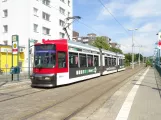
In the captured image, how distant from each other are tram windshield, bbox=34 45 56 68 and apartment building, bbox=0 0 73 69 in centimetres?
2284

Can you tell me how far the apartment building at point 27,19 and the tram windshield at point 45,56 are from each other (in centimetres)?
2284

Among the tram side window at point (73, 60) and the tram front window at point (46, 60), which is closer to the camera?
the tram front window at point (46, 60)

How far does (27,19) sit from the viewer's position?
126 ft

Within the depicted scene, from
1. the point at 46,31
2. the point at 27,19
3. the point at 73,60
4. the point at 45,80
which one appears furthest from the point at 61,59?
the point at 46,31

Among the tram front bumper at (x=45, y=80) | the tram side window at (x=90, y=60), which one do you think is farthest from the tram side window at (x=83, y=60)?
the tram front bumper at (x=45, y=80)

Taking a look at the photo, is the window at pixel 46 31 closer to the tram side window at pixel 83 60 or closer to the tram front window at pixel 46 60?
the tram side window at pixel 83 60

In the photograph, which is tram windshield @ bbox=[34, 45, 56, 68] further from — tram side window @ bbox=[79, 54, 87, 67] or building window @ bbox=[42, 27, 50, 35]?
building window @ bbox=[42, 27, 50, 35]

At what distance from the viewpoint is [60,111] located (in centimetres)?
859

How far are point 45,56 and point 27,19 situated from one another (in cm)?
2410

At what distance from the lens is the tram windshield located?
15.5 metres

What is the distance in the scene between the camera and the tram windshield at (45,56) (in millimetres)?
15500

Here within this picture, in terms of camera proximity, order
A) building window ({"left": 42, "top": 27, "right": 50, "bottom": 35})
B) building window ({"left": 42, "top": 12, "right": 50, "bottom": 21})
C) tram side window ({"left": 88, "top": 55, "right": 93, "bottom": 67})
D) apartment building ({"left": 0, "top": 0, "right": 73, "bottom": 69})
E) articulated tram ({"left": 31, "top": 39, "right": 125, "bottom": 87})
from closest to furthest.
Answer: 1. articulated tram ({"left": 31, "top": 39, "right": 125, "bottom": 87})
2. tram side window ({"left": 88, "top": 55, "right": 93, "bottom": 67})
3. apartment building ({"left": 0, "top": 0, "right": 73, "bottom": 69})
4. building window ({"left": 42, "top": 12, "right": 50, "bottom": 21})
5. building window ({"left": 42, "top": 27, "right": 50, "bottom": 35})

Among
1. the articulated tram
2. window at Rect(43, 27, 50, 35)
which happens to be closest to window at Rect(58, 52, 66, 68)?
the articulated tram

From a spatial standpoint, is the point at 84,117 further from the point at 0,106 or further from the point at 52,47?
the point at 52,47
